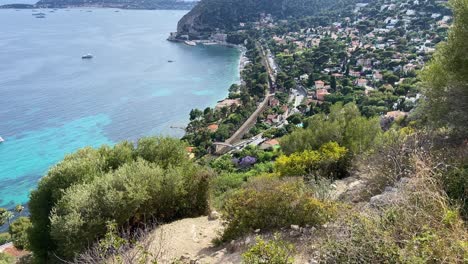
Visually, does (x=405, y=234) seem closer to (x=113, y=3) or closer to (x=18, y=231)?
(x=18, y=231)

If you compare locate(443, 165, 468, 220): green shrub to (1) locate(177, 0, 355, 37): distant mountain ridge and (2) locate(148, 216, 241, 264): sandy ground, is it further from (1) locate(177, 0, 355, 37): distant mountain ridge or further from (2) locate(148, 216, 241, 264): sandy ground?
(1) locate(177, 0, 355, 37): distant mountain ridge

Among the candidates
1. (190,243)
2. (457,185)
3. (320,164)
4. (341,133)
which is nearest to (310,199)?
(457,185)

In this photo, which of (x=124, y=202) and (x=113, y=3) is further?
(x=113, y=3)

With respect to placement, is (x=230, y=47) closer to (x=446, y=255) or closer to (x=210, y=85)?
(x=210, y=85)

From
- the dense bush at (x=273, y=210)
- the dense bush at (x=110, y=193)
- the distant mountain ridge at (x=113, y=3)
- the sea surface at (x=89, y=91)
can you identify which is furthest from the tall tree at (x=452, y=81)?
the distant mountain ridge at (x=113, y=3)

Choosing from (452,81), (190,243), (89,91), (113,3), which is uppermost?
(113,3)

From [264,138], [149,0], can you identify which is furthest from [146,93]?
[149,0]
